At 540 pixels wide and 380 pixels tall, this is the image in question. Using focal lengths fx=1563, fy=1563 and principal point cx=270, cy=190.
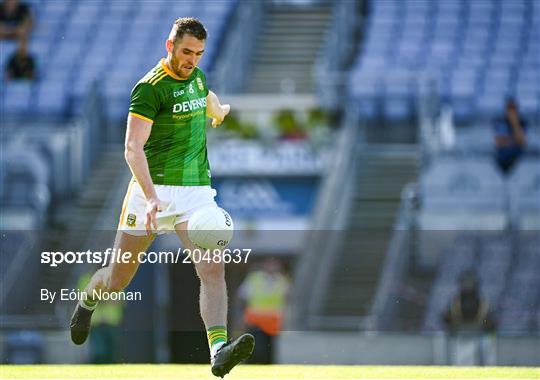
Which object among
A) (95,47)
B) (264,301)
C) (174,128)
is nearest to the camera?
(174,128)

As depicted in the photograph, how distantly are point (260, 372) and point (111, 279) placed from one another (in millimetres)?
1722

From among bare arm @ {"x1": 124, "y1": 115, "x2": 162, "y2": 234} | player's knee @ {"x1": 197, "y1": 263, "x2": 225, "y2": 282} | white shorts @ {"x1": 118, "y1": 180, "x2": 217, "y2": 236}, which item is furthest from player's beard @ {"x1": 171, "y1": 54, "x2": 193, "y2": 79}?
player's knee @ {"x1": 197, "y1": 263, "x2": 225, "y2": 282}

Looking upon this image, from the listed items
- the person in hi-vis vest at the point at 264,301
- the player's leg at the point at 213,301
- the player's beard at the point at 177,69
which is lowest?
the person in hi-vis vest at the point at 264,301

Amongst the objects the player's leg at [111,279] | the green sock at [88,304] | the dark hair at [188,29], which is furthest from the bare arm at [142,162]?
the green sock at [88,304]

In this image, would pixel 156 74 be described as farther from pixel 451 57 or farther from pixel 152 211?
pixel 451 57

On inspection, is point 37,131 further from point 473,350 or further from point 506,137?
point 473,350

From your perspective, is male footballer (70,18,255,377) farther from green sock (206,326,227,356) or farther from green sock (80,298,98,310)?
green sock (80,298,98,310)

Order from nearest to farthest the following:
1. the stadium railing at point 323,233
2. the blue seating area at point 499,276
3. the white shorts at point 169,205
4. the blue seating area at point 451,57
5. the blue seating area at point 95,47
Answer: the white shorts at point 169,205 < the blue seating area at point 499,276 < the stadium railing at point 323,233 < the blue seating area at point 451,57 < the blue seating area at point 95,47

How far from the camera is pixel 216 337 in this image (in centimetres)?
832

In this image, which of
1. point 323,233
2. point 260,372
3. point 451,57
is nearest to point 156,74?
point 260,372

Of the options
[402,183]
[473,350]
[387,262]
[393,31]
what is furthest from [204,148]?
[393,31]

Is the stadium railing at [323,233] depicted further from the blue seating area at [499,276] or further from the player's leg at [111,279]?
the player's leg at [111,279]

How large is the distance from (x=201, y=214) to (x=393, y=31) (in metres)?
14.8

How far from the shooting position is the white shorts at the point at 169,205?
852 centimetres
